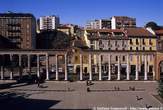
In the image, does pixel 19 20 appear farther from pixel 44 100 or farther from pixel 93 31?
pixel 44 100

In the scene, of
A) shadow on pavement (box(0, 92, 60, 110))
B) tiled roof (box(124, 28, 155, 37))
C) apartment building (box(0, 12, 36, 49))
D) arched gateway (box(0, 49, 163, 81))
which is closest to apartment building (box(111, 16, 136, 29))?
apartment building (box(0, 12, 36, 49))

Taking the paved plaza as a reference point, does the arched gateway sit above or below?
above

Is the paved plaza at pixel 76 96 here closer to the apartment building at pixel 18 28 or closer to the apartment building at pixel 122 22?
the apartment building at pixel 18 28

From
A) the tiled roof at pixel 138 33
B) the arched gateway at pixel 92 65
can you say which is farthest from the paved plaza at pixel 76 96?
the tiled roof at pixel 138 33

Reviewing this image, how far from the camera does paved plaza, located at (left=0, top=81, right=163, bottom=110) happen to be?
53.2m

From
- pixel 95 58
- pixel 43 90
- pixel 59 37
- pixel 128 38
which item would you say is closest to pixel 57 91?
pixel 43 90

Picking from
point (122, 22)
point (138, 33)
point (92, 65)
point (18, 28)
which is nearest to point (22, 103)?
point (92, 65)

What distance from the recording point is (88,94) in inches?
2522

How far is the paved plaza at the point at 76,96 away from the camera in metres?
53.2

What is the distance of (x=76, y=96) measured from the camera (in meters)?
61.8

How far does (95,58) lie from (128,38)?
34.4 feet

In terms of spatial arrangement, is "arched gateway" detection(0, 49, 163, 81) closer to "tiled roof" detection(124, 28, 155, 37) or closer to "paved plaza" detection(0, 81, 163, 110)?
"paved plaza" detection(0, 81, 163, 110)

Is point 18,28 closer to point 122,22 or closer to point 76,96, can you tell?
point 122,22

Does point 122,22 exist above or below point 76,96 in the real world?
above
